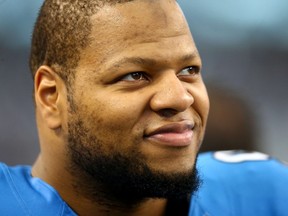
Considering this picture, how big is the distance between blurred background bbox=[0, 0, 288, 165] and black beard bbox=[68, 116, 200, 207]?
102 centimetres

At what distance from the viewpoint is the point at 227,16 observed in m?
3.63

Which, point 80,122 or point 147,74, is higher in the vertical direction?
point 147,74

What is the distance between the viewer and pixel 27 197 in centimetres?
155

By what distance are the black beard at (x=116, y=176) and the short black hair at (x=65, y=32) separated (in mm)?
162

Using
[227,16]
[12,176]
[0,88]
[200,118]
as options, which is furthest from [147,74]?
[227,16]

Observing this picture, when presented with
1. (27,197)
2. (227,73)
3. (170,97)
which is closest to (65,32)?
(170,97)

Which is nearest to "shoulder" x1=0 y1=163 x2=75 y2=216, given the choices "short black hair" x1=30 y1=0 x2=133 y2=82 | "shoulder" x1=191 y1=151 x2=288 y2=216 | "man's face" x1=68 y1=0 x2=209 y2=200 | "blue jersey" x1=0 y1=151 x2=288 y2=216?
"blue jersey" x1=0 y1=151 x2=288 y2=216

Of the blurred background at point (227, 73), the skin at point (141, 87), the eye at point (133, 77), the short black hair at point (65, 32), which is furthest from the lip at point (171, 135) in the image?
the blurred background at point (227, 73)

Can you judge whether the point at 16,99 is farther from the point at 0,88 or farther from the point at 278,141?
the point at 278,141

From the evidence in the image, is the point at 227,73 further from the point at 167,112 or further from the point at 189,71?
the point at 167,112

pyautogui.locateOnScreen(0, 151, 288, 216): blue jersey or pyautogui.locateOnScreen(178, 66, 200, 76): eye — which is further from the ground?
pyautogui.locateOnScreen(178, 66, 200, 76): eye

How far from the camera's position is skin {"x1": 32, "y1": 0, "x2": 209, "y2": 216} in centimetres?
141

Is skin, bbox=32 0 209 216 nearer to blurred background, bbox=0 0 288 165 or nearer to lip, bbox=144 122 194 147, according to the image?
lip, bbox=144 122 194 147

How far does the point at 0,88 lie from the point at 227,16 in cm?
159
